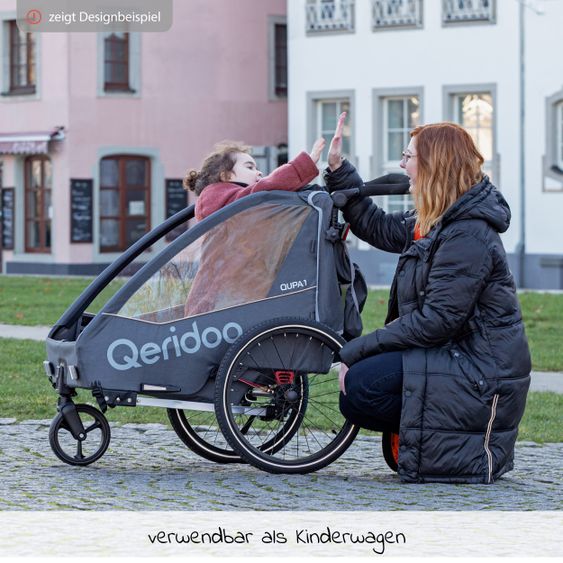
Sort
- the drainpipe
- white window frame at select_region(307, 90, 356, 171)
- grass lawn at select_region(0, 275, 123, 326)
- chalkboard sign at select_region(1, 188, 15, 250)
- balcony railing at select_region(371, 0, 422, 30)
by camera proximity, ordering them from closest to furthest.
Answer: grass lawn at select_region(0, 275, 123, 326) → the drainpipe → balcony railing at select_region(371, 0, 422, 30) → white window frame at select_region(307, 90, 356, 171) → chalkboard sign at select_region(1, 188, 15, 250)

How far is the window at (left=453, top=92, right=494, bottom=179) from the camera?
29.8 meters

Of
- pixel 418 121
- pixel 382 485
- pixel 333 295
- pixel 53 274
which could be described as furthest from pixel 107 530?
pixel 53 274

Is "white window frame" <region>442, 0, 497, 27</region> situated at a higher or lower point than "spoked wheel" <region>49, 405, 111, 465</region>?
higher

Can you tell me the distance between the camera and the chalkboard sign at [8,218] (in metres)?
36.3

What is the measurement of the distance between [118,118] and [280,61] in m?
3.90

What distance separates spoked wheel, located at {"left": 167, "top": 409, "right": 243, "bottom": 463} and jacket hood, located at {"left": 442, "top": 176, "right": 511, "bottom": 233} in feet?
5.11

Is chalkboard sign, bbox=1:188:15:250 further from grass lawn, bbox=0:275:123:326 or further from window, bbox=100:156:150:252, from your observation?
grass lawn, bbox=0:275:123:326

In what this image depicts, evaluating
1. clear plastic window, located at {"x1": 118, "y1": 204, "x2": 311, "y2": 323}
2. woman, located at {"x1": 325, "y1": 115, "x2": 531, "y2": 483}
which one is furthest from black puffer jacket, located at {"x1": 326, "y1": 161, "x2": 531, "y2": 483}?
clear plastic window, located at {"x1": 118, "y1": 204, "x2": 311, "y2": 323}

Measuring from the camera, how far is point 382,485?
7.22 metres

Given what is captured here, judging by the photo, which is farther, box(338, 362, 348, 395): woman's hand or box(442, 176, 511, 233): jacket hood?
box(338, 362, 348, 395): woman's hand

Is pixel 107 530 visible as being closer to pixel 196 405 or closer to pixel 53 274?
pixel 196 405

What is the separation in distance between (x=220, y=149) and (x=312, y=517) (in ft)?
7.63

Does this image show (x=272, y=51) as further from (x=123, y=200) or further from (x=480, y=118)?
(x=480, y=118)

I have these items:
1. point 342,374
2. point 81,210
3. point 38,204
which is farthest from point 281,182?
point 38,204
